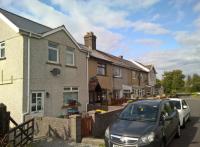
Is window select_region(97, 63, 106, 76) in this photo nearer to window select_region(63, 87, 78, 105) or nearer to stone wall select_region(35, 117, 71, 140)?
window select_region(63, 87, 78, 105)

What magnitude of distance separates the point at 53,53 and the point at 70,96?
3.51 meters

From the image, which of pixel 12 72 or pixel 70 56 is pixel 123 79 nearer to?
pixel 70 56

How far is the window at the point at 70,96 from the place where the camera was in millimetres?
17391

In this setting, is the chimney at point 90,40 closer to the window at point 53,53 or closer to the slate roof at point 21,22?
the slate roof at point 21,22

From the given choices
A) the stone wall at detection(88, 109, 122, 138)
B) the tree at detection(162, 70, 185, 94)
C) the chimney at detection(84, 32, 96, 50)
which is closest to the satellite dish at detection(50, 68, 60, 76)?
the stone wall at detection(88, 109, 122, 138)

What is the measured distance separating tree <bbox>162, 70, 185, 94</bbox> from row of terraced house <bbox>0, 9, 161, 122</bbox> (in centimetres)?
6098

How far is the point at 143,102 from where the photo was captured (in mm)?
9695

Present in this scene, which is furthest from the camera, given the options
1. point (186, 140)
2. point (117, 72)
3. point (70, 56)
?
point (117, 72)

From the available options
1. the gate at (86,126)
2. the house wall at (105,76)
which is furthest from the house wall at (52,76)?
the gate at (86,126)

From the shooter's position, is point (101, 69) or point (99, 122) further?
point (101, 69)

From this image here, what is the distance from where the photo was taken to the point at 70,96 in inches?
705

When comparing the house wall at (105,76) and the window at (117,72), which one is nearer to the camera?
the house wall at (105,76)

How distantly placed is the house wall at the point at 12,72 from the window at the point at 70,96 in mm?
3986

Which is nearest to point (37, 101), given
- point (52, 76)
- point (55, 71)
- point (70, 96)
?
point (52, 76)
